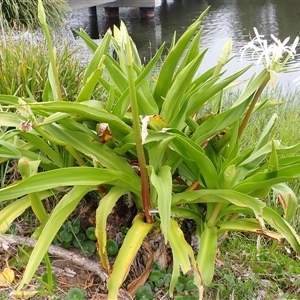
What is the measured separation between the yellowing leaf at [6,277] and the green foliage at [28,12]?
4593 millimetres

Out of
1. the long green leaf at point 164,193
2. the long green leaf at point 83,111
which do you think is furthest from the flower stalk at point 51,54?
the long green leaf at point 164,193

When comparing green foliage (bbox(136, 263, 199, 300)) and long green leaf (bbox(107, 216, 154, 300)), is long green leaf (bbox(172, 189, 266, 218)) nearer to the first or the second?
long green leaf (bbox(107, 216, 154, 300))

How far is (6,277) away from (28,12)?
5341mm

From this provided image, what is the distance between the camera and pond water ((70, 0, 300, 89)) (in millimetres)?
10219

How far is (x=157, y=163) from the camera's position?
4.48 ft

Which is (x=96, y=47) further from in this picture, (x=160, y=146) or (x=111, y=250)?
(x=111, y=250)

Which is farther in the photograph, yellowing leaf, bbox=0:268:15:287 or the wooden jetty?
the wooden jetty

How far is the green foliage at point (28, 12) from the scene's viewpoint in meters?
5.75

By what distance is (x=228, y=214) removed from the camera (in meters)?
1.48

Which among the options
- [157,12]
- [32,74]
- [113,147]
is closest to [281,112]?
[32,74]

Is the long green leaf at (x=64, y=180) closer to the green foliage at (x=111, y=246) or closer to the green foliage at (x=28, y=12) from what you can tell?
the green foliage at (x=111, y=246)

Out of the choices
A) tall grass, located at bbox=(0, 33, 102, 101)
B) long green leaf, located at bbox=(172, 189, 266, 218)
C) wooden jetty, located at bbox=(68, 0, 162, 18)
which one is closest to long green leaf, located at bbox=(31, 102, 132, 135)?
long green leaf, located at bbox=(172, 189, 266, 218)

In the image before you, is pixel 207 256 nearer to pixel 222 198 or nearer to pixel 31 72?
pixel 222 198

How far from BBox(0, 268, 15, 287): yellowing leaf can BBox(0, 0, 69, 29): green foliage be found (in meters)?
4.59
